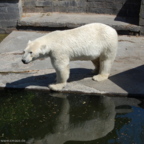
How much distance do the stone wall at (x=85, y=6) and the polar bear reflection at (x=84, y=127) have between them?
17.3 ft

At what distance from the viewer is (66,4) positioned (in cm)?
978

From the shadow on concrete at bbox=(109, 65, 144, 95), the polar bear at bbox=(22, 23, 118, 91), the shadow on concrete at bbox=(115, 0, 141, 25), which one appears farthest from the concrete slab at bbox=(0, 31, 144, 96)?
the shadow on concrete at bbox=(115, 0, 141, 25)

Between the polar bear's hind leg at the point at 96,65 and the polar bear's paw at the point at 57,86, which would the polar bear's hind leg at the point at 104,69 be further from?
the polar bear's paw at the point at 57,86

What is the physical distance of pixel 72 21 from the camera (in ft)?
29.2

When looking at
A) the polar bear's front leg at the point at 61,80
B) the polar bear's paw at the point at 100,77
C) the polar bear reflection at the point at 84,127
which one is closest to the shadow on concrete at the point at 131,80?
the polar bear's paw at the point at 100,77

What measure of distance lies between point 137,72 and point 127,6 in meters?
4.03

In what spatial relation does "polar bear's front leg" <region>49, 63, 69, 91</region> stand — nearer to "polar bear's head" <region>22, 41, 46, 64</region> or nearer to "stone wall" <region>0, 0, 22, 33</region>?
"polar bear's head" <region>22, 41, 46, 64</region>

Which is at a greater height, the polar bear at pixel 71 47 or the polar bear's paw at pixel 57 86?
the polar bear at pixel 71 47

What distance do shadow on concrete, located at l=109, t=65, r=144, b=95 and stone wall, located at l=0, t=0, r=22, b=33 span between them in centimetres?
458

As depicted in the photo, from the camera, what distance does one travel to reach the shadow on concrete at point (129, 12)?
9227 millimetres

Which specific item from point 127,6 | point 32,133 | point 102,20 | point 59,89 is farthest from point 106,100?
point 127,6

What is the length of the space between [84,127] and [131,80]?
5.84 ft

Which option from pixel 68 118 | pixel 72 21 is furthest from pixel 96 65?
pixel 72 21

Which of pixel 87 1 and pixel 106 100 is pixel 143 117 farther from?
pixel 87 1
